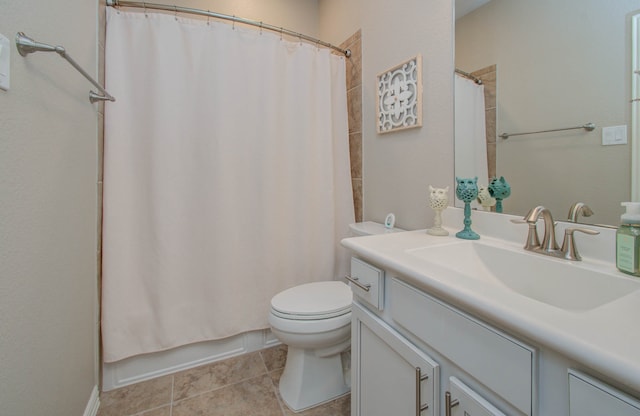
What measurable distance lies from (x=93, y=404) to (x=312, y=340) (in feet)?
3.43

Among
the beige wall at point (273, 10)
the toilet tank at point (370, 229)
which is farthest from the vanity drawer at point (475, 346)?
the beige wall at point (273, 10)

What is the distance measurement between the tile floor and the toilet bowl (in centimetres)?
6

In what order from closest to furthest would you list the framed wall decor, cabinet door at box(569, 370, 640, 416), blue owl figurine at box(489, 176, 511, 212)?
cabinet door at box(569, 370, 640, 416) < blue owl figurine at box(489, 176, 511, 212) < the framed wall decor

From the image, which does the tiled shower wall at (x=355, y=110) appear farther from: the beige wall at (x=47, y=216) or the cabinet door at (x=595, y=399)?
the cabinet door at (x=595, y=399)

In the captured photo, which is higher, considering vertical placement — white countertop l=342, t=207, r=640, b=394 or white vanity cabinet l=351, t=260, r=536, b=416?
white countertop l=342, t=207, r=640, b=394

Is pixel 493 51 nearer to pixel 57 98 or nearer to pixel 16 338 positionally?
pixel 57 98

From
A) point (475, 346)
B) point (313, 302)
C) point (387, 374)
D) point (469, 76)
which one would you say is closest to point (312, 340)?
point (313, 302)

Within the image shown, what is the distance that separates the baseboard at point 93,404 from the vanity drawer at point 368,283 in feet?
4.21

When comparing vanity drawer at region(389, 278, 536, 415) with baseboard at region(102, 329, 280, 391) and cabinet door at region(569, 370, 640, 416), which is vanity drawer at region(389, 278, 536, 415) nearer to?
cabinet door at region(569, 370, 640, 416)

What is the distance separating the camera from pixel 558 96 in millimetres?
856

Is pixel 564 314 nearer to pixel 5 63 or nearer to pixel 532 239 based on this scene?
pixel 532 239

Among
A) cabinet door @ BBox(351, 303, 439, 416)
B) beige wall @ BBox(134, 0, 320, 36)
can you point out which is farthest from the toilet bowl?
beige wall @ BBox(134, 0, 320, 36)

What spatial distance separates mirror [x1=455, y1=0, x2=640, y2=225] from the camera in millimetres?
741

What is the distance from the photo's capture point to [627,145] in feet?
2.38
